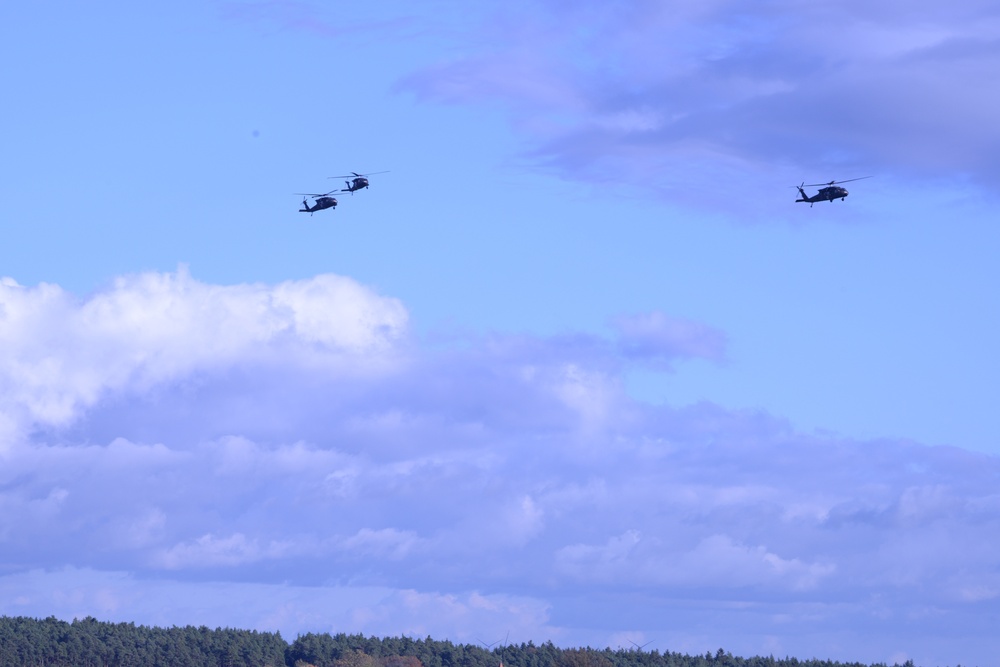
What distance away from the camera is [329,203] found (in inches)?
5512

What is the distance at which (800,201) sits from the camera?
138875 millimetres

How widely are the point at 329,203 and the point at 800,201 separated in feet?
144
